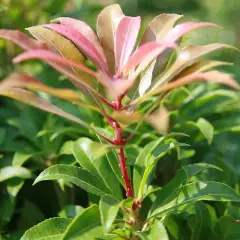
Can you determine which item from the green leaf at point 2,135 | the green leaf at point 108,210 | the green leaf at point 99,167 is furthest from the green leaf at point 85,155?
the green leaf at point 2,135

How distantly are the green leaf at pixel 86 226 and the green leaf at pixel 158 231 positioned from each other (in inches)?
4.1

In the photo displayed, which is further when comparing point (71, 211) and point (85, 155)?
point (71, 211)

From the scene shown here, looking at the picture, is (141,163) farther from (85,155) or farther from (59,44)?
(59,44)

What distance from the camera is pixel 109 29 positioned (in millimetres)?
1232

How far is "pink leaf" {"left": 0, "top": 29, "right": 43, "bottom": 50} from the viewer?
43.2 inches

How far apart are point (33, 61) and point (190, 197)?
113 cm

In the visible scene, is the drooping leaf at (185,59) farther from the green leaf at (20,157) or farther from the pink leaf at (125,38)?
the green leaf at (20,157)

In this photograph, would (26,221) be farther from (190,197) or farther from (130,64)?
(130,64)

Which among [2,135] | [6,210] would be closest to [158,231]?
[6,210]

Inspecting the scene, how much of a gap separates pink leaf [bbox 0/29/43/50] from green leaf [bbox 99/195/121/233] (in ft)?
1.10

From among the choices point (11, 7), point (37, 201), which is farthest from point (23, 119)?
point (11, 7)

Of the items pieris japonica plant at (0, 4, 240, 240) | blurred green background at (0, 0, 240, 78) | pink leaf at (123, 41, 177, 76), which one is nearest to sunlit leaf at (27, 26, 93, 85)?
pieris japonica plant at (0, 4, 240, 240)

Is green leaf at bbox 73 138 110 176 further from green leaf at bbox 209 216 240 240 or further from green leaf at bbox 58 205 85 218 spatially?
green leaf at bbox 209 216 240 240

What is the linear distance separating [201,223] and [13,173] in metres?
0.50
